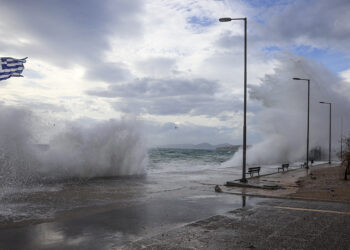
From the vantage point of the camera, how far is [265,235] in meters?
6.29

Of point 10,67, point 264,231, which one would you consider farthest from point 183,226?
point 10,67

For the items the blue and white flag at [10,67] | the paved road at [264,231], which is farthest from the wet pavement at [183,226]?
the blue and white flag at [10,67]

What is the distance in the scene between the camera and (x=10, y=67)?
62.1 feet

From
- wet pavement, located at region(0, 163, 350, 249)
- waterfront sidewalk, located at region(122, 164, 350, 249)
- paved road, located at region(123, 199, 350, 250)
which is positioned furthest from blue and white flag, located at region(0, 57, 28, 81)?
paved road, located at region(123, 199, 350, 250)

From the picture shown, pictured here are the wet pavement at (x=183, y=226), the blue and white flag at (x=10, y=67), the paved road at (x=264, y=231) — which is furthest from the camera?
the blue and white flag at (x=10, y=67)

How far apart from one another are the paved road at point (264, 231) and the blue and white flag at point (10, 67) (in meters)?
16.2

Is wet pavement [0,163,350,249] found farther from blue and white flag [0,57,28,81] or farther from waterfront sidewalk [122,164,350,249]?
blue and white flag [0,57,28,81]

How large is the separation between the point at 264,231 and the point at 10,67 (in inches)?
707

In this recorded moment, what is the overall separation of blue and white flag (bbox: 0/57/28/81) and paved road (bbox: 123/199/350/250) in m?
16.2

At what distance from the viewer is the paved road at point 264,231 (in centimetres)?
566

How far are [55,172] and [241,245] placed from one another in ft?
60.2

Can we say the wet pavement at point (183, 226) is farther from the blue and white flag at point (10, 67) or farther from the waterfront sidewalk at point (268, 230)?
the blue and white flag at point (10, 67)

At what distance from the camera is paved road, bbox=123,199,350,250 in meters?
5.66

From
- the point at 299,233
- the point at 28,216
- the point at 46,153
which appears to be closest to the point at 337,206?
the point at 299,233
